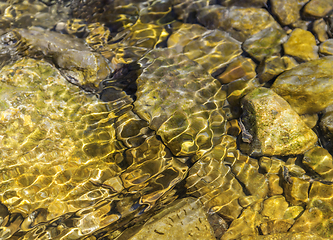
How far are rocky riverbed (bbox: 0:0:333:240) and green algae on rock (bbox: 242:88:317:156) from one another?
1 centimetres

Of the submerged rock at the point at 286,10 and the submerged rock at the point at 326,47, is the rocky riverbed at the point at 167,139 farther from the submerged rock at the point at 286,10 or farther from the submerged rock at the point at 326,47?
the submerged rock at the point at 286,10

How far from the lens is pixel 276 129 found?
3.06m

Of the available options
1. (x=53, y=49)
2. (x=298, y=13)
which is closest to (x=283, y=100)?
(x=298, y=13)

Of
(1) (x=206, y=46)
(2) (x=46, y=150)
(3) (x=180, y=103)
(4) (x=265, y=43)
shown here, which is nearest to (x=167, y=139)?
(3) (x=180, y=103)

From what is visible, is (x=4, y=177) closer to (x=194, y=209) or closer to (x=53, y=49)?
(x=53, y=49)

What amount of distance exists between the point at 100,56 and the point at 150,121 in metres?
1.46

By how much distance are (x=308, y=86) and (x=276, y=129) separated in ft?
2.66

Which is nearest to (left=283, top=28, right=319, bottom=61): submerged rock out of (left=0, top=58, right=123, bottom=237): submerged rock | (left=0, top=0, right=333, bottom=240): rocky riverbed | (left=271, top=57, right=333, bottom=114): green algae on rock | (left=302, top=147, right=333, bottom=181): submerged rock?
(left=0, top=0, right=333, bottom=240): rocky riverbed

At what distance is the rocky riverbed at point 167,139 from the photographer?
283 cm

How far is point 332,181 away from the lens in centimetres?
301

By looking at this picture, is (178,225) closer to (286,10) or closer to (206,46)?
(206,46)

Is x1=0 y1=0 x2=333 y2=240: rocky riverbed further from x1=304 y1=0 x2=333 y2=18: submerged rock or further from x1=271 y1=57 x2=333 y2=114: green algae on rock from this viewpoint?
x1=304 y1=0 x2=333 y2=18: submerged rock

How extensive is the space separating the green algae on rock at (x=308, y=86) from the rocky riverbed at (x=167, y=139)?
0.7 inches

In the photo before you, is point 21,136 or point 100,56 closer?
point 21,136
